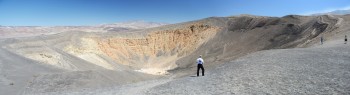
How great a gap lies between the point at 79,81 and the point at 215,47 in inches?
1370

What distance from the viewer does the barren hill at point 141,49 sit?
26281mm

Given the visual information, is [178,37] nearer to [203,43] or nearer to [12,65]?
[203,43]

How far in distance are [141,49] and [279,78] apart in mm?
49011

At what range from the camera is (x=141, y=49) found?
63562 mm

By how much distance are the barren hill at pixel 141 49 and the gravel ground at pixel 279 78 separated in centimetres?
780

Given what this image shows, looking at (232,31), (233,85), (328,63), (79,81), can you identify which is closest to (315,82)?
(233,85)

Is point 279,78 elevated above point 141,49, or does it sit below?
above

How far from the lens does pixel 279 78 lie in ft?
50.7

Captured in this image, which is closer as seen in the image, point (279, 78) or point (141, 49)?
point (279, 78)

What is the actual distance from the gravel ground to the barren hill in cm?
780

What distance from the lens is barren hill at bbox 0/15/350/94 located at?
2628 cm

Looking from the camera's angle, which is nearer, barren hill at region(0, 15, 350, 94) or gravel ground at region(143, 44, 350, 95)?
gravel ground at region(143, 44, 350, 95)

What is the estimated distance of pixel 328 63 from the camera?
18219mm

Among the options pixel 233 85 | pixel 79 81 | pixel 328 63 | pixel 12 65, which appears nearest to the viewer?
pixel 233 85
